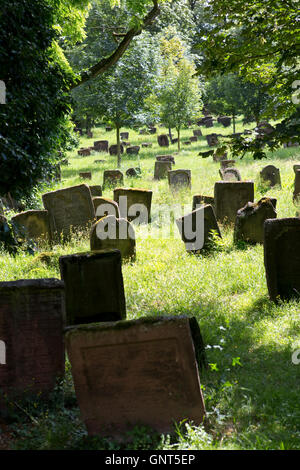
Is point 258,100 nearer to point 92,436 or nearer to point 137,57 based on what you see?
point 137,57

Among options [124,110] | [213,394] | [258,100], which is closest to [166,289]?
[213,394]

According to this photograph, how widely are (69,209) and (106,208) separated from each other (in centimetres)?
91

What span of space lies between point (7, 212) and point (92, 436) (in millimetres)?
10078

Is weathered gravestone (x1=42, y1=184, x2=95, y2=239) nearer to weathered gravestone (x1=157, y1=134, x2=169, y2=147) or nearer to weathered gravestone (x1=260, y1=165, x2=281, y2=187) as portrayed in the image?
weathered gravestone (x1=260, y1=165, x2=281, y2=187)

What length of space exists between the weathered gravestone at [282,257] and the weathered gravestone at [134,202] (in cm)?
701

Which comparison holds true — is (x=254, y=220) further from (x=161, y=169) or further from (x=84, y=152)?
(x=84, y=152)

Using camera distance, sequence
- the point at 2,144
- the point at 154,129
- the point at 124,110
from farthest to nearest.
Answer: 1. the point at 154,129
2. the point at 124,110
3. the point at 2,144

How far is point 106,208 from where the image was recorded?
40.9ft

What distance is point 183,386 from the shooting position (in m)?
4.59

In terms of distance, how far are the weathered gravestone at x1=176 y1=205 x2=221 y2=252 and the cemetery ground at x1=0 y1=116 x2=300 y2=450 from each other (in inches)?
11.2

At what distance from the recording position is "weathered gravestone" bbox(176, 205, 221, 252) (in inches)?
427

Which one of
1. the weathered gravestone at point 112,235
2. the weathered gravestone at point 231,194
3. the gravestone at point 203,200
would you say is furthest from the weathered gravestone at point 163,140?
the weathered gravestone at point 112,235

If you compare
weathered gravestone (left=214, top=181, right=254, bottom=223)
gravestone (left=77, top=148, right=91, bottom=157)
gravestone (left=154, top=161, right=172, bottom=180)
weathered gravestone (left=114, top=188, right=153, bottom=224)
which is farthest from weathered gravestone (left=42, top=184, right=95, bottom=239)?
gravestone (left=77, top=148, right=91, bottom=157)

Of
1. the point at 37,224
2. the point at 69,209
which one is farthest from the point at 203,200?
the point at 37,224
